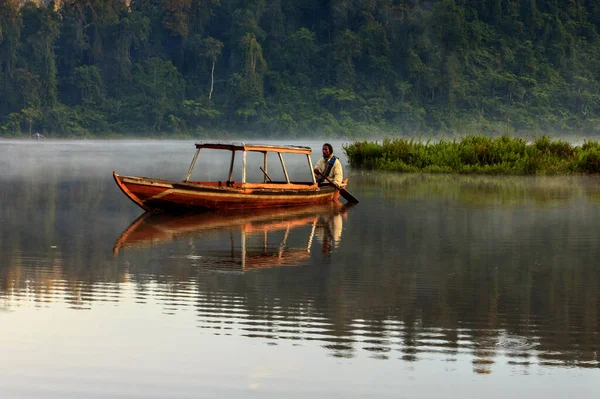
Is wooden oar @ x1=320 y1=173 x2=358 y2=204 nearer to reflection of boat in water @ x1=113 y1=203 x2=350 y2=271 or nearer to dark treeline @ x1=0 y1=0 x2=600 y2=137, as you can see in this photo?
reflection of boat in water @ x1=113 y1=203 x2=350 y2=271

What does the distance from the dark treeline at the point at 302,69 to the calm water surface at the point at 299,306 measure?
233 ft

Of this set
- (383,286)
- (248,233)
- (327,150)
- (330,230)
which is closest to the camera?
(383,286)

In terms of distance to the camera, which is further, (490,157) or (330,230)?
(490,157)

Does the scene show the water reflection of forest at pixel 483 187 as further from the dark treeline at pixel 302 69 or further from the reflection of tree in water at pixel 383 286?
the dark treeline at pixel 302 69

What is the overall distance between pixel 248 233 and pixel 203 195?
2704mm

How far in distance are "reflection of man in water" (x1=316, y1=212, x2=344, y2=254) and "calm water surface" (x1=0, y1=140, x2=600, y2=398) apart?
5 cm

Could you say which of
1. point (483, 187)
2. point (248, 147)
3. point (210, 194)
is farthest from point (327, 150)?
point (483, 187)

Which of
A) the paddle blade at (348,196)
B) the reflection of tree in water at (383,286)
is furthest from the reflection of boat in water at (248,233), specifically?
the paddle blade at (348,196)

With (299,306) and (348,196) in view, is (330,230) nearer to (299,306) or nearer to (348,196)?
(348,196)

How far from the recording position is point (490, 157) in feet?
116

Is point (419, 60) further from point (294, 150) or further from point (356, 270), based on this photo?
point (356, 270)

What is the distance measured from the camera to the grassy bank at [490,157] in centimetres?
3450

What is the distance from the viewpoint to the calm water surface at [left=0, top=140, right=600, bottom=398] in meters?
7.89

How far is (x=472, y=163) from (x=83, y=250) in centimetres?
2201
